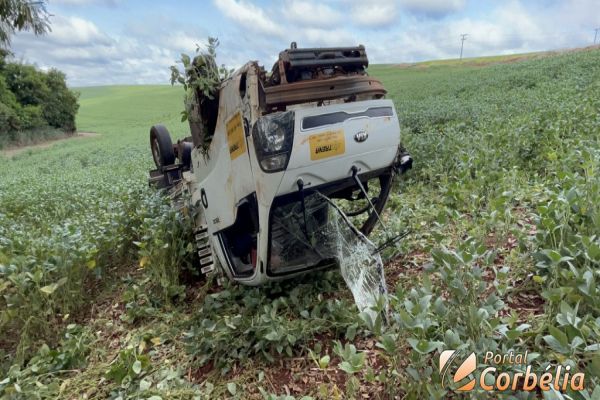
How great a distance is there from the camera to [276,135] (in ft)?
7.83

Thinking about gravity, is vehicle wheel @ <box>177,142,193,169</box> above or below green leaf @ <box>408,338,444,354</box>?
above

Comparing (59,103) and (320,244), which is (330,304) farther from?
(59,103)

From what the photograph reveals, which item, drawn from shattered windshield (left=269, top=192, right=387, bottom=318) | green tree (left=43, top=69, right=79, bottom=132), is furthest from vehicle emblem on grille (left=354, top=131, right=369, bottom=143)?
green tree (left=43, top=69, right=79, bottom=132)

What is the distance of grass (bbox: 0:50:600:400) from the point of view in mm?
1993

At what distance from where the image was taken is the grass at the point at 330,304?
1.99 m

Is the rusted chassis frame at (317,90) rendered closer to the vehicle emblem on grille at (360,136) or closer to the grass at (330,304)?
the vehicle emblem on grille at (360,136)

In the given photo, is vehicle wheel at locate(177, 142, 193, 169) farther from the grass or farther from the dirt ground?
the dirt ground

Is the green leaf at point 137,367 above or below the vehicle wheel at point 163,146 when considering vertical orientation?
below

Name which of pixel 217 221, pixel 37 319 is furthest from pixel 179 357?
pixel 37 319

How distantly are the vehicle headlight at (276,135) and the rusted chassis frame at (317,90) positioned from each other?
0.09 meters

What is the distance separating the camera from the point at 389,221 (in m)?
4.20

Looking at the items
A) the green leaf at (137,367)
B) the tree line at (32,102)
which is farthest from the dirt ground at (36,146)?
the green leaf at (137,367)

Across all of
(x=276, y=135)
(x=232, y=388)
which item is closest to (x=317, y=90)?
(x=276, y=135)

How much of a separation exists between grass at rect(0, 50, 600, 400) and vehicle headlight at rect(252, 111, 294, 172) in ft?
3.53
